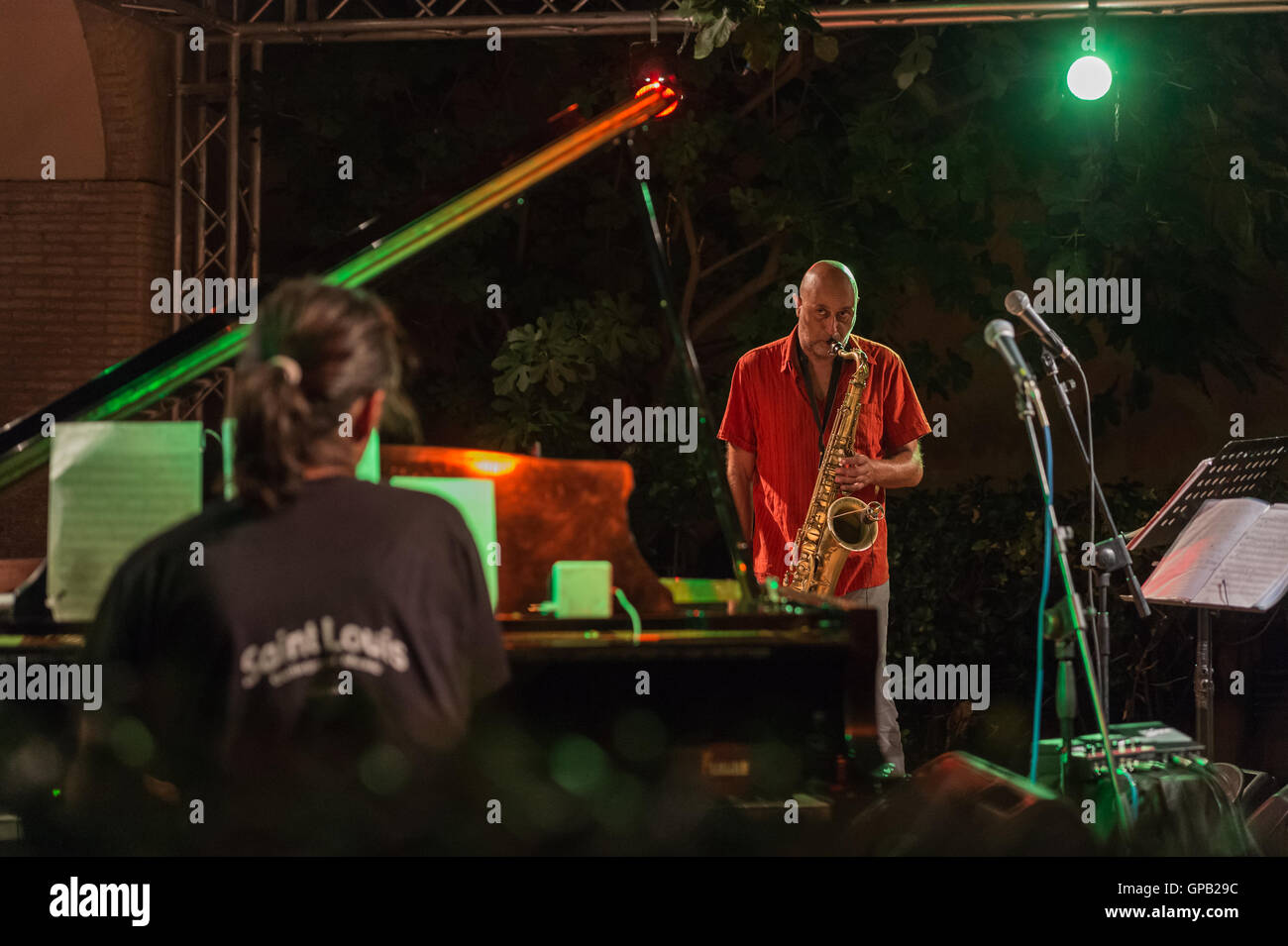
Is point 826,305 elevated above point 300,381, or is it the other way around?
point 826,305

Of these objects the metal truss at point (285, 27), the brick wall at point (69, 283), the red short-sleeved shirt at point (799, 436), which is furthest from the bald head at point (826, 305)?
the brick wall at point (69, 283)

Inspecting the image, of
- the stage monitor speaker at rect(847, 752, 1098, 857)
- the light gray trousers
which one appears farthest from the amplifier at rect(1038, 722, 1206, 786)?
the stage monitor speaker at rect(847, 752, 1098, 857)

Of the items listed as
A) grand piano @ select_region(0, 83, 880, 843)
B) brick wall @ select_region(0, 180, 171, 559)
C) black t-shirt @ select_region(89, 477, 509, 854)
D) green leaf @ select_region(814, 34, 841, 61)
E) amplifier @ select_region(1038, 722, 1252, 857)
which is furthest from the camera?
brick wall @ select_region(0, 180, 171, 559)

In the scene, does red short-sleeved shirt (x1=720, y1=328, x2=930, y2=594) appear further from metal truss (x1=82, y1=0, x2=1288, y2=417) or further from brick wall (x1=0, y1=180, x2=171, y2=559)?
brick wall (x1=0, y1=180, x2=171, y2=559)

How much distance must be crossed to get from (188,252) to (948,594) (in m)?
4.37

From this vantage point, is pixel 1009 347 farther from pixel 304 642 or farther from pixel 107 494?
pixel 107 494

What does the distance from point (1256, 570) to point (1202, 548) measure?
24 cm

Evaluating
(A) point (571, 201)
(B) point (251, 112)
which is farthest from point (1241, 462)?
(B) point (251, 112)

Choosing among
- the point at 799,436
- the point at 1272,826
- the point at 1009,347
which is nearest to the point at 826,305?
the point at 799,436

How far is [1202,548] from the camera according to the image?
3.94m

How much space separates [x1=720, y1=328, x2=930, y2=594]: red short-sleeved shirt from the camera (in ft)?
13.1

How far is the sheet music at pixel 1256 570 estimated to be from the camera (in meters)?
3.64

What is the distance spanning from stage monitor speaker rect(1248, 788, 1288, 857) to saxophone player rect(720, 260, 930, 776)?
37.8 inches

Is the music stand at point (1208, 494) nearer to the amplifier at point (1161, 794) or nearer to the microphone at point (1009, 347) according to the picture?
the amplifier at point (1161, 794)
